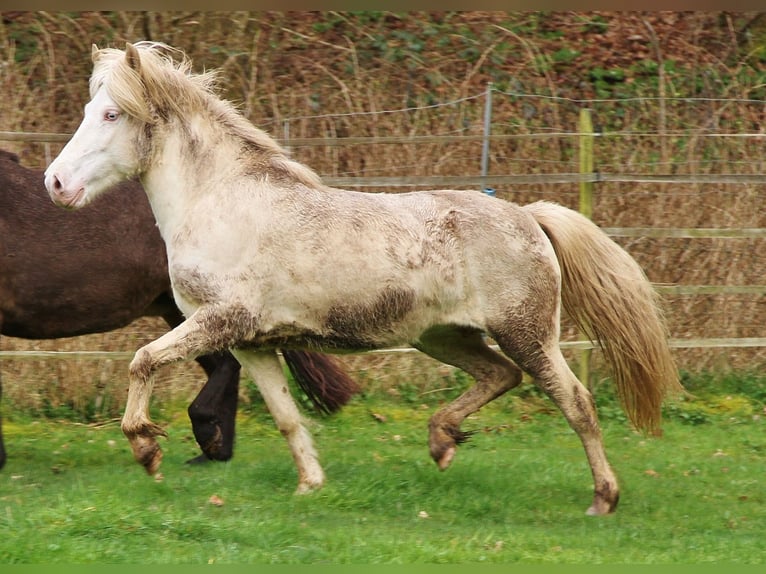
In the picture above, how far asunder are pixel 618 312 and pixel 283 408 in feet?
6.47

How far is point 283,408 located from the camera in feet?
20.1

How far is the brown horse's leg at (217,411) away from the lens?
6.87 m

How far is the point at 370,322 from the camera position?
5.79m

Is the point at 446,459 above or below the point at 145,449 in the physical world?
below

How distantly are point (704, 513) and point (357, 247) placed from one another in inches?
96.8

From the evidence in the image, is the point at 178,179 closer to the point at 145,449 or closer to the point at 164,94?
the point at 164,94

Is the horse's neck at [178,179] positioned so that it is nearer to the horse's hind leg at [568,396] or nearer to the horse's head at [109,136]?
the horse's head at [109,136]

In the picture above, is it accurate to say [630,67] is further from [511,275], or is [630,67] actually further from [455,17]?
[511,275]

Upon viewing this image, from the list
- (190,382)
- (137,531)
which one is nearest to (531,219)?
(137,531)

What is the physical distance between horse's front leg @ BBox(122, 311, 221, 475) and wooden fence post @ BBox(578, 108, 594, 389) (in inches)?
169

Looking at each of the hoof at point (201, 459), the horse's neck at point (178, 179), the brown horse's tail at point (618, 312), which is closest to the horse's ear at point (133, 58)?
the horse's neck at point (178, 179)

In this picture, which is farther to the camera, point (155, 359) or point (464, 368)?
point (464, 368)

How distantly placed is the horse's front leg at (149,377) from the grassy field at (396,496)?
11.1 inches

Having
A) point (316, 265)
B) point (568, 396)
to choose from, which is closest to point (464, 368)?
point (568, 396)
